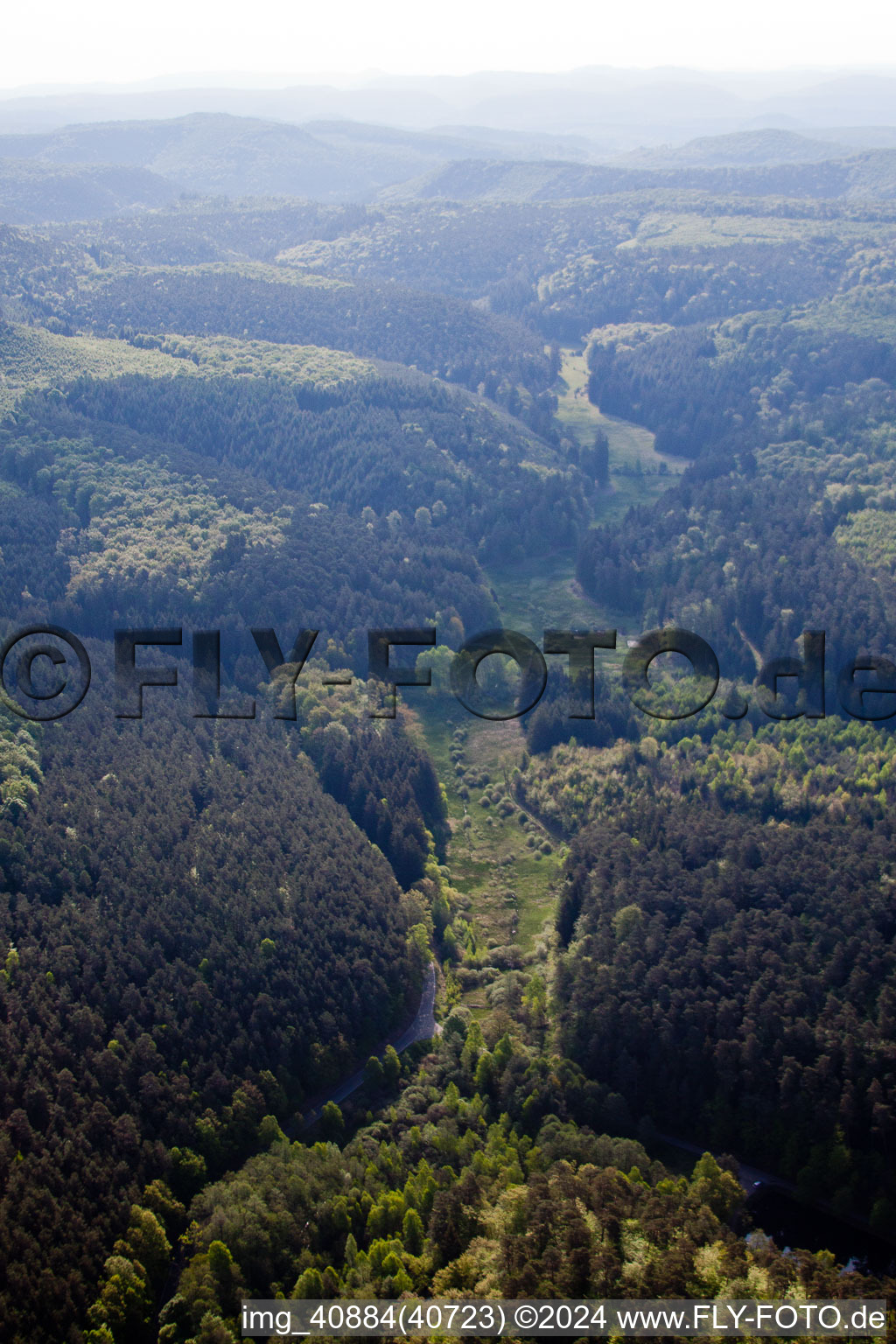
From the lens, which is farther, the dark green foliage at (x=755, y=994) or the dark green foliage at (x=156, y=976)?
the dark green foliage at (x=755, y=994)

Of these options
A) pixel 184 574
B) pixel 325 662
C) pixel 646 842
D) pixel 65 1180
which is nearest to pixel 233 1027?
pixel 65 1180

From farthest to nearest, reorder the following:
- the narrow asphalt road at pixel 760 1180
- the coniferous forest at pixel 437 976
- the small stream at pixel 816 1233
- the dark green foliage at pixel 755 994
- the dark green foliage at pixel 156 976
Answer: the narrow asphalt road at pixel 760 1180 < the dark green foliage at pixel 755 994 < the small stream at pixel 816 1233 < the dark green foliage at pixel 156 976 < the coniferous forest at pixel 437 976

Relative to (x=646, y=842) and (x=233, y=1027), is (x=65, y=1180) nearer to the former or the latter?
(x=233, y=1027)

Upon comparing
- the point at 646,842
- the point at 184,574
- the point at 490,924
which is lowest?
the point at 490,924

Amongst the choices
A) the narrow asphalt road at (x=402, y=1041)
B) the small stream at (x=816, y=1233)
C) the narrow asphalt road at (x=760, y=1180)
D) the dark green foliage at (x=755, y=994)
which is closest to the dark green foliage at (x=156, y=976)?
the narrow asphalt road at (x=402, y=1041)

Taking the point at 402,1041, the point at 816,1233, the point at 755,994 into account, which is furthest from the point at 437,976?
the point at 816,1233

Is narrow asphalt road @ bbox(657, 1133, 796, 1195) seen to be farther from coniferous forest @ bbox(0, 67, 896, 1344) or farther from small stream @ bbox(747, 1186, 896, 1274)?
small stream @ bbox(747, 1186, 896, 1274)

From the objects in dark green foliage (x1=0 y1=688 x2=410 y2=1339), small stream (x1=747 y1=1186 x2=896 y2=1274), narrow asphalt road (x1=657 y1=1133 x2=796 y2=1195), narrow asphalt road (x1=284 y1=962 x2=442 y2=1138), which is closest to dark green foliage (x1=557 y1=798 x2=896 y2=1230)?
narrow asphalt road (x1=657 y1=1133 x2=796 y2=1195)

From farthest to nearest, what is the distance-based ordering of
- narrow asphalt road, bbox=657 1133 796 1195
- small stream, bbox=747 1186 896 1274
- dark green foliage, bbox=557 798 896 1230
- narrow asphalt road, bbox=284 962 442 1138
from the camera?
narrow asphalt road, bbox=284 962 442 1138 → narrow asphalt road, bbox=657 1133 796 1195 → dark green foliage, bbox=557 798 896 1230 → small stream, bbox=747 1186 896 1274

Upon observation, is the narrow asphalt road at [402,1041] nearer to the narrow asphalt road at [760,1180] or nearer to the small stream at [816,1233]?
the narrow asphalt road at [760,1180]
